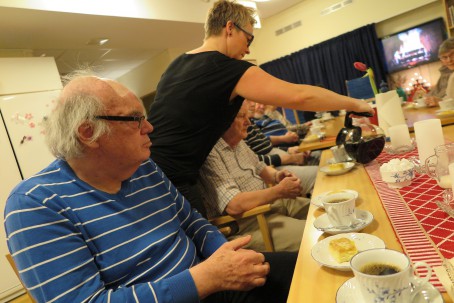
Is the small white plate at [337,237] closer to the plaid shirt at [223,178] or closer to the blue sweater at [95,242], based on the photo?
the blue sweater at [95,242]

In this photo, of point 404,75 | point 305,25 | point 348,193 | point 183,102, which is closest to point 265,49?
point 305,25

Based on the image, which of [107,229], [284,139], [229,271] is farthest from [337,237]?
[284,139]

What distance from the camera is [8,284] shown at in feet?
9.92

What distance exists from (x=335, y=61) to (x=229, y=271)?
244 inches

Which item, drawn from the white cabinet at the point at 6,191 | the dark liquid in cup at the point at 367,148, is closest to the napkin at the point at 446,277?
the dark liquid in cup at the point at 367,148

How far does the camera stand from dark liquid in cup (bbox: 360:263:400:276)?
0.53 m

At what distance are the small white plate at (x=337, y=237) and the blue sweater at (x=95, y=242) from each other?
13.7 inches

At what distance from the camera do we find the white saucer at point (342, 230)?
82 cm

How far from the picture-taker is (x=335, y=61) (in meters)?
6.34

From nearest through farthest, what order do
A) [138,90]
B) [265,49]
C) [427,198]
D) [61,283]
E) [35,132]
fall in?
1. [61,283]
2. [427,198]
3. [35,132]
4. [138,90]
5. [265,49]

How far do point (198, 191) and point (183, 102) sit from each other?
419 mm

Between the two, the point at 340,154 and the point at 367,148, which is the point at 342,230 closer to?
the point at 367,148

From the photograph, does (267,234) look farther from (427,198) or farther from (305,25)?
(305,25)

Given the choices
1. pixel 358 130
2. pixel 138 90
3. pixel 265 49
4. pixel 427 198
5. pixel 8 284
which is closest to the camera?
pixel 427 198
